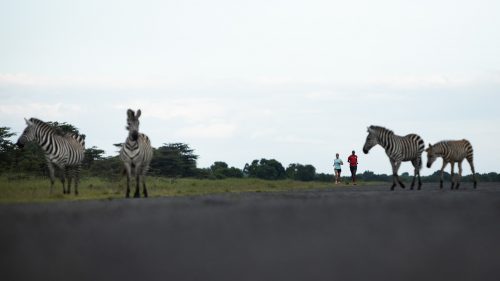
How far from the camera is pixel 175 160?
6003 cm

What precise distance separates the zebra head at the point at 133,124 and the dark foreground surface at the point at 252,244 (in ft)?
31.2

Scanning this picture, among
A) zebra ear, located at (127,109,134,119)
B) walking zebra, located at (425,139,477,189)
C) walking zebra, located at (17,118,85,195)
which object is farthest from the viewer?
walking zebra, located at (425,139,477,189)

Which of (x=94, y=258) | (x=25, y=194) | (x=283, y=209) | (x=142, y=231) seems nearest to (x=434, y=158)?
(x=25, y=194)

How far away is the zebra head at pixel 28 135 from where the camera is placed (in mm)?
26234

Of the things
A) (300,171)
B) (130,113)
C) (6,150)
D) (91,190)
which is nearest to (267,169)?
(300,171)

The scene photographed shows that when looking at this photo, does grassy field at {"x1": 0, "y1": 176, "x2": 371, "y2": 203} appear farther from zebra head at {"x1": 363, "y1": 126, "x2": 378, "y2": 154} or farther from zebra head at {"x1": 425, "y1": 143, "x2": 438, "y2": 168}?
zebra head at {"x1": 425, "y1": 143, "x2": 438, "y2": 168}

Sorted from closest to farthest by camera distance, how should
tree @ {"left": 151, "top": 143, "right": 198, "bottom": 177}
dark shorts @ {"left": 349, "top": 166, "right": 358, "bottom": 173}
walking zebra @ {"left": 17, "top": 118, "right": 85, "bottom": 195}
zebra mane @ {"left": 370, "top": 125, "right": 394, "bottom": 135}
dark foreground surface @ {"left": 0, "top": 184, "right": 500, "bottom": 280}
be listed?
dark foreground surface @ {"left": 0, "top": 184, "right": 500, "bottom": 280}, walking zebra @ {"left": 17, "top": 118, "right": 85, "bottom": 195}, zebra mane @ {"left": 370, "top": 125, "right": 394, "bottom": 135}, dark shorts @ {"left": 349, "top": 166, "right": 358, "bottom": 173}, tree @ {"left": 151, "top": 143, "right": 198, "bottom": 177}

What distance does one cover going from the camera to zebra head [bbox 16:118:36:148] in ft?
86.1

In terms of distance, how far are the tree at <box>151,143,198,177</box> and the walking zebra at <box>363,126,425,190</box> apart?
24987 mm

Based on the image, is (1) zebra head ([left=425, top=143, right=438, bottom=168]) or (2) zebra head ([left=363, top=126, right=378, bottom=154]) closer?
(1) zebra head ([left=425, top=143, right=438, bottom=168])

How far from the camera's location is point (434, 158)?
34281mm

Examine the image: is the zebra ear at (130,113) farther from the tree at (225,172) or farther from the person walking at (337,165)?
the tree at (225,172)

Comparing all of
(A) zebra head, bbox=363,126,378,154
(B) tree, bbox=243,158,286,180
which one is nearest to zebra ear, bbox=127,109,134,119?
(A) zebra head, bbox=363,126,378,154

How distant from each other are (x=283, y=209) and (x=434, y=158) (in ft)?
68.5
